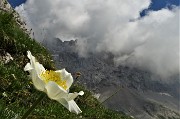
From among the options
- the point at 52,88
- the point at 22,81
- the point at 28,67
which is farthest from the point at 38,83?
the point at 22,81

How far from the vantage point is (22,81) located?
13.6 meters

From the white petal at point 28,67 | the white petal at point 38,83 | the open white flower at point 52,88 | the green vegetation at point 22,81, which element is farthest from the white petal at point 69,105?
the green vegetation at point 22,81

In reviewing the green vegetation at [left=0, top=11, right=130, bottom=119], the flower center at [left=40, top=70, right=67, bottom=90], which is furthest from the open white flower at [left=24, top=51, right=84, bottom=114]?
the green vegetation at [left=0, top=11, right=130, bottom=119]

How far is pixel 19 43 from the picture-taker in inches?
648

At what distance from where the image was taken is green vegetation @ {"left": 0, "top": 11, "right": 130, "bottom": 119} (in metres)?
11.6

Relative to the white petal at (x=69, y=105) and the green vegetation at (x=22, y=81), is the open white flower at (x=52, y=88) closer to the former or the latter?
the white petal at (x=69, y=105)

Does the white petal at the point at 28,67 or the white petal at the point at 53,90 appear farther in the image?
the white petal at the point at 28,67

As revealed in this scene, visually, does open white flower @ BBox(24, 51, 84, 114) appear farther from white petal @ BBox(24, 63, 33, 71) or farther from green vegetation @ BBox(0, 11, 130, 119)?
green vegetation @ BBox(0, 11, 130, 119)

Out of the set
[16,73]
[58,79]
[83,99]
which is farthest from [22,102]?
[58,79]

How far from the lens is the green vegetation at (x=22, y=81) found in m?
11.6

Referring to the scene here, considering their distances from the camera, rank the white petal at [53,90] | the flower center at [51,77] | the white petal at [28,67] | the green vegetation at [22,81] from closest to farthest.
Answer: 1. the white petal at [53,90]
2. the white petal at [28,67]
3. the flower center at [51,77]
4. the green vegetation at [22,81]

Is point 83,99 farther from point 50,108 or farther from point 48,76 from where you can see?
point 48,76

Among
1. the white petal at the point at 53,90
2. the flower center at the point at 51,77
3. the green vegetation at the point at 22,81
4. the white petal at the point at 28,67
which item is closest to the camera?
the white petal at the point at 53,90

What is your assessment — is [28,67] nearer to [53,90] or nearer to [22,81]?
[53,90]
